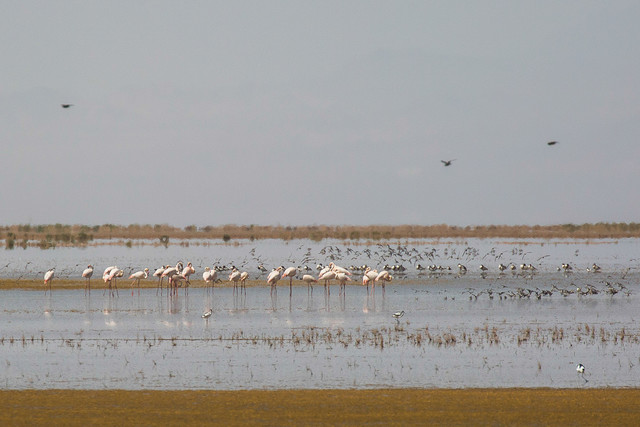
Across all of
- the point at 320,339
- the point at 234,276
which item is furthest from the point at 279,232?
the point at 320,339

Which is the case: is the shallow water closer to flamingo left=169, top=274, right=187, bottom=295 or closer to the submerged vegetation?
flamingo left=169, top=274, right=187, bottom=295

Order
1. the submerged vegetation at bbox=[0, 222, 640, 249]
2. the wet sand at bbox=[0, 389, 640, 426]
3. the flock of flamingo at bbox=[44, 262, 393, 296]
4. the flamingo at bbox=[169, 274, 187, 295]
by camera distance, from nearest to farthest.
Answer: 1. the wet sand at bbox=[0, 389, 640, 426]
2. the flamingo at bbox=[169, 274, 187, 295]
3. the flock of flamingo at bbox=[44, 262, 393, 296]
4. the submerged vegetation at bbox=[0, 222, 640, 249]

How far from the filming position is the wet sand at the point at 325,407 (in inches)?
522

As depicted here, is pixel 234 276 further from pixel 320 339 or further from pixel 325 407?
pixel 325 407

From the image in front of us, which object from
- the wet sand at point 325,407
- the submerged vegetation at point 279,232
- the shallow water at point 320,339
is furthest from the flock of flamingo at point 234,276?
the submerged vegetation at point 279,232

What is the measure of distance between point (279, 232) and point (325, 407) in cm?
10170

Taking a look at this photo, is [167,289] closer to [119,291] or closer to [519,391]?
[119,291]

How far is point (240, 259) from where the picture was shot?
6206 cm

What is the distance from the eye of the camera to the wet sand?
522 inches

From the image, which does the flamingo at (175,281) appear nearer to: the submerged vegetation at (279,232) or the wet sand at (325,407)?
the wet sand at (325,407)

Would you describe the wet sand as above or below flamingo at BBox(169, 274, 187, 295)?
below

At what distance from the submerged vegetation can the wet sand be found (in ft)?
245

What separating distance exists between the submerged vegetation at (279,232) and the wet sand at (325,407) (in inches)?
2945

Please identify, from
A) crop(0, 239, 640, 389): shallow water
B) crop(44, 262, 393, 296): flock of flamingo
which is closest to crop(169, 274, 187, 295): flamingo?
crop(44, 262, 393, 296): flock of flamingo
